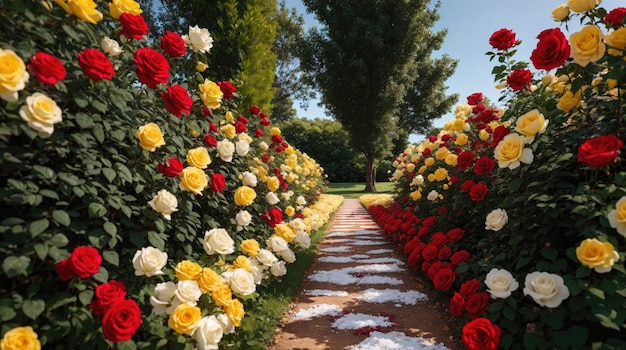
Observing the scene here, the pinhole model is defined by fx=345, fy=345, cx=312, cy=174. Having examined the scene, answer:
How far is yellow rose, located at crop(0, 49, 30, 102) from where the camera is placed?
4.59 ft

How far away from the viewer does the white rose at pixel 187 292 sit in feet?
6.05

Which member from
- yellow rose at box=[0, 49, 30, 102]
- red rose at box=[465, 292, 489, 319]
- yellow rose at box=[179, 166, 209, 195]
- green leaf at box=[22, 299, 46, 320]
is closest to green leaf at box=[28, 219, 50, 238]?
green leaf at box=[22, 299, 46, 320]

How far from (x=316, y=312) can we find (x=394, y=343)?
38.2 inches

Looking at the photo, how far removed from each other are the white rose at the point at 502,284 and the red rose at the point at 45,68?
2.53 meters

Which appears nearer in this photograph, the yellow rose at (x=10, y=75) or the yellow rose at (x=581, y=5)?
the yellow rose at (x=10, y=75)

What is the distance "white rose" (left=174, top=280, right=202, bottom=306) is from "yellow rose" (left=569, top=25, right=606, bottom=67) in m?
2.50

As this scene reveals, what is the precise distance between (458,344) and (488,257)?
795mm

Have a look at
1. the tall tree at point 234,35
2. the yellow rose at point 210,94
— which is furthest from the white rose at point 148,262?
the tall tree at point 234,35

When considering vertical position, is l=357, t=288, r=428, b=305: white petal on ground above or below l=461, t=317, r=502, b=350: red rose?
below

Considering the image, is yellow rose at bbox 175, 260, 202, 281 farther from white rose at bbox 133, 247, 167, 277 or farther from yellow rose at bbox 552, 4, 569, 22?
yellow rose at bbox 552, 4, 569, 22

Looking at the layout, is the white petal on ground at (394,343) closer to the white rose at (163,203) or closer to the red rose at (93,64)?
the white rose at (163,203)

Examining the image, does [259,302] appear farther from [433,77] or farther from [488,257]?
[433,77]

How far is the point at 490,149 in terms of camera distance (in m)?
3.69

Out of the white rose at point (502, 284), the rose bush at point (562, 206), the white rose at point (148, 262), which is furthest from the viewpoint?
the white rose at point (502, 284)
